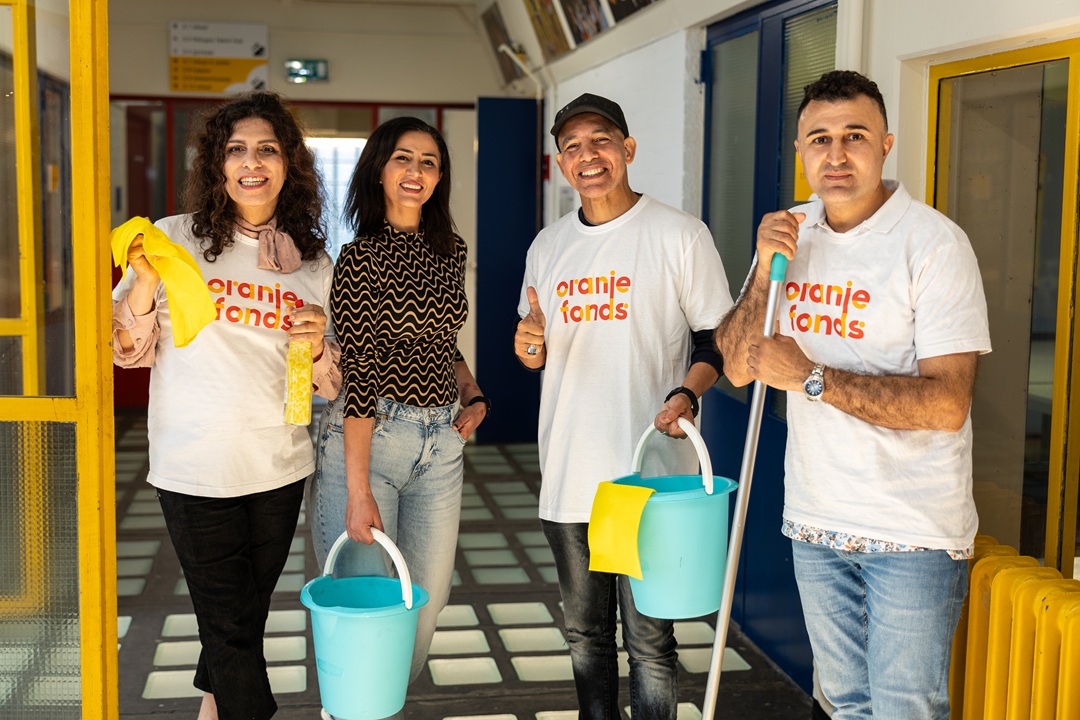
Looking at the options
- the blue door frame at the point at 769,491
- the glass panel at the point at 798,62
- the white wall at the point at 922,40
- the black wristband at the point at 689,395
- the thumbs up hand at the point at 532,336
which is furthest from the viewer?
the blue door frame at the point at 769,491

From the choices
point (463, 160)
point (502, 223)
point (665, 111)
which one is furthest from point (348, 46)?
point (665, 111)

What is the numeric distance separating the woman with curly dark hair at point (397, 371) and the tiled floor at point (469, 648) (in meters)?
1.05

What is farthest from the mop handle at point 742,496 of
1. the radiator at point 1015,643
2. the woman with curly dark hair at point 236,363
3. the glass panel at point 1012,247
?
the woman with curly dark hair at point 236,363

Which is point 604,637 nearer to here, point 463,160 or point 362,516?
point 362,516

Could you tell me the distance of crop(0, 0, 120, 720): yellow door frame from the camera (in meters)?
2.21

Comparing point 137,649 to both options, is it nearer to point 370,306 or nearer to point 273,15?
point 370,306

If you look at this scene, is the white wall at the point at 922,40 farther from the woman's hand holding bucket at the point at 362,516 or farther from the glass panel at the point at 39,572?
the glass panel at the point at 39,572

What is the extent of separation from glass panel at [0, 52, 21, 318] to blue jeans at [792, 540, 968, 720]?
175cm

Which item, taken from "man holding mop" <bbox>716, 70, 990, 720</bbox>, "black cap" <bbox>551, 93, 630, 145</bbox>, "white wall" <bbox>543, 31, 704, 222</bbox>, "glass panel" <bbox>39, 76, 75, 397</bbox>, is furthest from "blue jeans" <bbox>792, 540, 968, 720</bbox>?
"white wall" <bbox>543, 31, 704, 222</bbox>

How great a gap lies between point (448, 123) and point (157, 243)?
672 centimetres

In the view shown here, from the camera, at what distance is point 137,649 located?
4.09m

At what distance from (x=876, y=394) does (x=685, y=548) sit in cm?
54

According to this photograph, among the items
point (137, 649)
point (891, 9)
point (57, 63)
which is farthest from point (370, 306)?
point (137, 649)

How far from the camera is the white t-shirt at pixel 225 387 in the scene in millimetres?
2557
